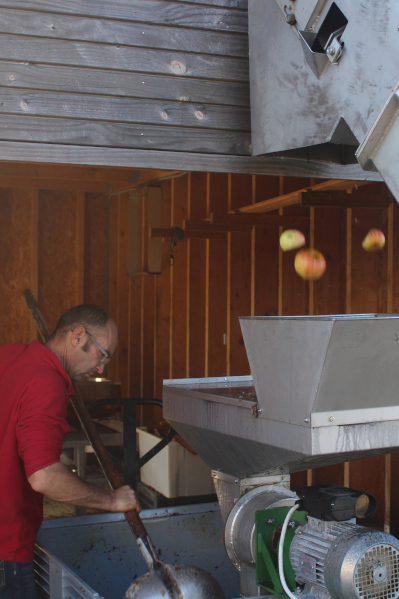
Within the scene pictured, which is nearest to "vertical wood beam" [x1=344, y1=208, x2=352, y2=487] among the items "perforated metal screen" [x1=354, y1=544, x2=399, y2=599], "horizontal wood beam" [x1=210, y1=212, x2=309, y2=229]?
"horizontal wood beam" [x1=210, y1=212, x2=309, y2=229]

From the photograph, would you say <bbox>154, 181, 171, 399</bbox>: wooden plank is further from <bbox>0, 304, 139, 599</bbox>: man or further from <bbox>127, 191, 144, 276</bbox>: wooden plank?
<bbox>0, 304, 139, 599</bbox>: man

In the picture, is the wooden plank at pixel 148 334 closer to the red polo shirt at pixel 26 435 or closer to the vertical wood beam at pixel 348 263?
the vertical wood beam at pixel 348 263

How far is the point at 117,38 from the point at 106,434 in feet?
10.8

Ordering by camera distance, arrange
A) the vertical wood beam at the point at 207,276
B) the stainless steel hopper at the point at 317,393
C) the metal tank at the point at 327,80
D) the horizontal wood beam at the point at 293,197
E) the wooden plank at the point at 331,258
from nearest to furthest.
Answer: the stainless steel hopper at the point at 317,393 → the metal tank at the point at 327,80 → the horizontal wood beam at the point at 293,197 → the wooden plank at the point at 331,258 → the vertical wood beam at the point at 207,276

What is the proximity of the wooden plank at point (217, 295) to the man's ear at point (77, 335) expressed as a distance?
10.4 ft

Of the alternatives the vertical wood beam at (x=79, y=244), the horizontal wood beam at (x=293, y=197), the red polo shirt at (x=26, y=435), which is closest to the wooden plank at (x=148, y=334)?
the vertical wood beam at (x=79, y=244)

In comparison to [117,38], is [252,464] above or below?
below

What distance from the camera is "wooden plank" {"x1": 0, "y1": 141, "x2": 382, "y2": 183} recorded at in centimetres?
206

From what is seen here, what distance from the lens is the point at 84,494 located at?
2.00 metres

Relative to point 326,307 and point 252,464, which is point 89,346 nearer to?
point 252,464

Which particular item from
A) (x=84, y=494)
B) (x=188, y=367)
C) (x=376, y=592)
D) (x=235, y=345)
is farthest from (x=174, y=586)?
(x=188, y=367)

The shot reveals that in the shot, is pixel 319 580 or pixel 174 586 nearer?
pixel 319 580

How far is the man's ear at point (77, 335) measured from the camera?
7.55 ft

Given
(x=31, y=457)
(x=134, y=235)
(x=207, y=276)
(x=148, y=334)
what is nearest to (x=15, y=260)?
(x=134, y=235)
